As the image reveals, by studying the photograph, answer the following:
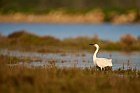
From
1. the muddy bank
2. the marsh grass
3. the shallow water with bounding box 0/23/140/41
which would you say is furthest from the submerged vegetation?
the muddy bank

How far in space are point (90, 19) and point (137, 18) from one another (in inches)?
328

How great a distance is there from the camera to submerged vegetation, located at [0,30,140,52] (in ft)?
106

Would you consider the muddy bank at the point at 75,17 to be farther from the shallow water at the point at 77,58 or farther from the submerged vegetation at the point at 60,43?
the shallow water at the point at 77,58

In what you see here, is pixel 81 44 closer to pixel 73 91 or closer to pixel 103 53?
pixel 103 53

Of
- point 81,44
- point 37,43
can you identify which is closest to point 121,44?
point 81,44

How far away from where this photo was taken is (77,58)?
2627cm

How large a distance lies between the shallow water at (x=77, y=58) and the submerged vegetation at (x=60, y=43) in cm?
227

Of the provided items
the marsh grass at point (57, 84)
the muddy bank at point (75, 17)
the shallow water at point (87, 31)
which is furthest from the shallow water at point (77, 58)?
the muddy bank at point (75, 17)

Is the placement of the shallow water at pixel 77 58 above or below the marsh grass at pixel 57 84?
above

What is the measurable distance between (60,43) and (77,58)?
952 cm

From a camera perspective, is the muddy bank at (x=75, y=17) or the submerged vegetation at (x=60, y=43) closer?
the submerged vegetation at (x=60, y=43)

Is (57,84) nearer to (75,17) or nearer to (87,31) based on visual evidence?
(87,31)

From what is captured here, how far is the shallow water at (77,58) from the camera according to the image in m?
23.1

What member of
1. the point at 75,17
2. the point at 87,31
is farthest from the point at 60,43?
the point at 75,17
